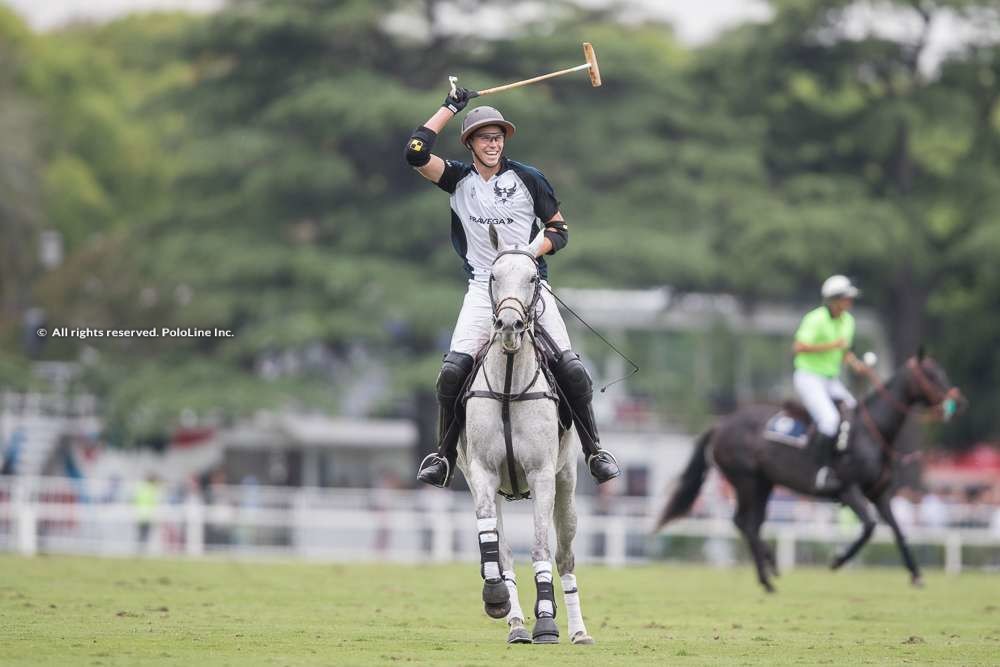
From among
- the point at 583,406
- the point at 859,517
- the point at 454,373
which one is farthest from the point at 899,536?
the point at 454,373

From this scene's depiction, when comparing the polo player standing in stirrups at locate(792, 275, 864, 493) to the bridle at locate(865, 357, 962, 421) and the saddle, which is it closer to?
the saddle

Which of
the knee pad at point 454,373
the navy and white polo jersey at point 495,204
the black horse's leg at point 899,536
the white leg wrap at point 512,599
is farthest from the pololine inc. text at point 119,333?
the black horse's leg at point 899,536

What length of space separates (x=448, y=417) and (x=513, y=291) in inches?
45.0

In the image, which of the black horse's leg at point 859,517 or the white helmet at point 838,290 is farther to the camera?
the black horse's leg at point 859,517

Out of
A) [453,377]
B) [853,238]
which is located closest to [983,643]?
[453,377]

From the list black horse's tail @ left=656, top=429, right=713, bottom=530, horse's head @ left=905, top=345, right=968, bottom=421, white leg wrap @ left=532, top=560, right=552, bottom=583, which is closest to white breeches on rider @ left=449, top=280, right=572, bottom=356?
white leg wrap @ left=532, top=560, right=552, bottom=583

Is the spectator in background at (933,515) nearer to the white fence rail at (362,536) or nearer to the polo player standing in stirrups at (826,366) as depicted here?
the white fence rail at (362,536)

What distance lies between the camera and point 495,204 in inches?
438

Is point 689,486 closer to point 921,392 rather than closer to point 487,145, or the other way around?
point 921,392

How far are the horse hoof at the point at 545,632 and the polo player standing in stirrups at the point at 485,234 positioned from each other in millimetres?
1036

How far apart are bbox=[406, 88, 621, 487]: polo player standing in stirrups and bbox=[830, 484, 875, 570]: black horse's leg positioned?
7.65 m

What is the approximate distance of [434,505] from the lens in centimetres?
2834

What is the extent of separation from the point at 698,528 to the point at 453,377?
57.5ft

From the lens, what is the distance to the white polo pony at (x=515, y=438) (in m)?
10.2
